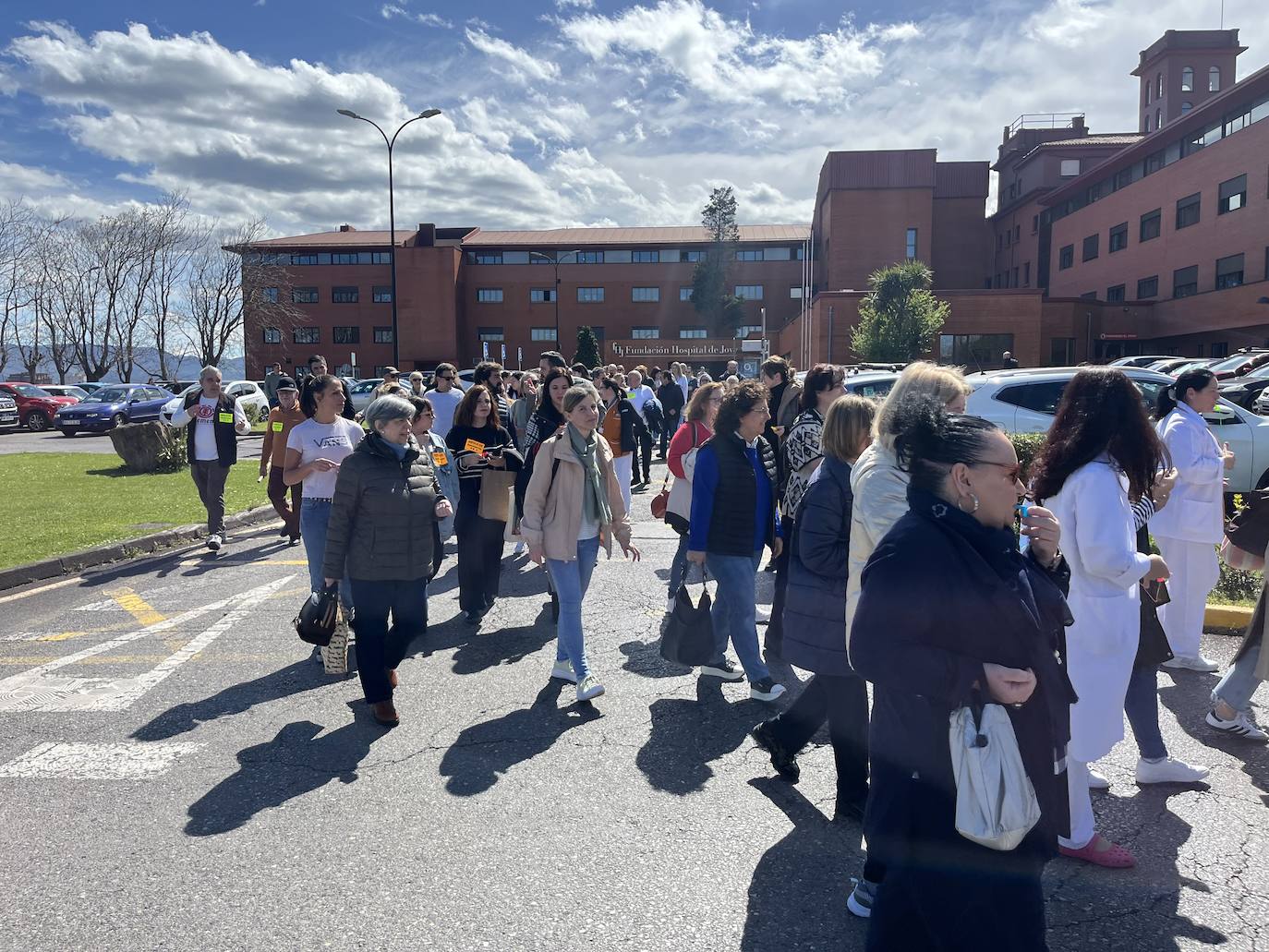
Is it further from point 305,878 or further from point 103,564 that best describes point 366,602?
point 103,564

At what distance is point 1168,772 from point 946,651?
2459mm

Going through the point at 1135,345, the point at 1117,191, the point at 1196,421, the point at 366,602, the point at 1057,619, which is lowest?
the point at 366,602

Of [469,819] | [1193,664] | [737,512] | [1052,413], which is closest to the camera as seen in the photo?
[469,819]

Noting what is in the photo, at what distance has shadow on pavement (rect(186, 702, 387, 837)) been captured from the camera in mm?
3770

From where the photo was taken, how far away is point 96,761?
4.34 metres

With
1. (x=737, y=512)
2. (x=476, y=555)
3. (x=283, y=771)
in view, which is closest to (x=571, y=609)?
(x=737, y=512)

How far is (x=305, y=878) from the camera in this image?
3254 mm

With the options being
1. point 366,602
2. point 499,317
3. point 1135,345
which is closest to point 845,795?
point 366,602

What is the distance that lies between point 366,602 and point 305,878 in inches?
69.4

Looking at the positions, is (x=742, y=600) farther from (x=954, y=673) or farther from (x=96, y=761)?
(x=96, y=761)

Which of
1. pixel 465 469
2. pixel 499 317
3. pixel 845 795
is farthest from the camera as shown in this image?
pixel 499 317

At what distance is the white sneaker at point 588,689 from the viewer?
496cm

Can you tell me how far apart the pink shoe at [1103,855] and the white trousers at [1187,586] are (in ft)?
7.84

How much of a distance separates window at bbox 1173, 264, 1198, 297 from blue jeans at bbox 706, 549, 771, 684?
Answer: 140ft
